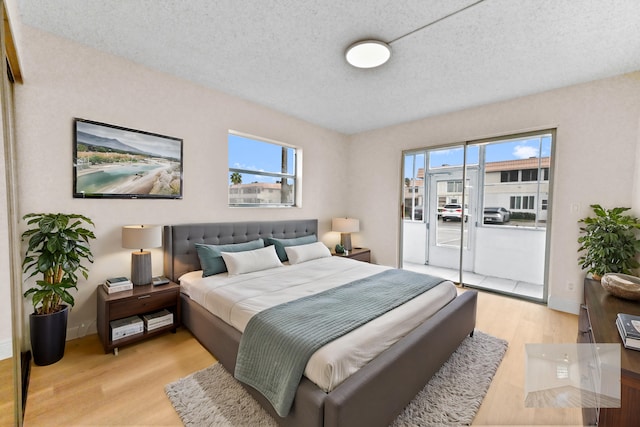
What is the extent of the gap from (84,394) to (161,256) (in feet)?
4.49

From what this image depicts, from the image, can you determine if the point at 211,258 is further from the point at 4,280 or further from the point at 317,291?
the point at 4,280

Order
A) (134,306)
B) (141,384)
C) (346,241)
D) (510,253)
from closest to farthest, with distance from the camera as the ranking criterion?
(141,384) → (134,306) → (510,253) → (346,241)

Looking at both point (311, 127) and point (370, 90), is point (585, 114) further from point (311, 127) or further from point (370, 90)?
point (311, 127)

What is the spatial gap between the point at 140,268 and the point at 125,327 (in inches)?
21.0

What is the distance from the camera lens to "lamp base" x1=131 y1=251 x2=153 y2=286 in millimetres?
2520

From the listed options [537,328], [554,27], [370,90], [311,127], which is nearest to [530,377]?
[537,328]

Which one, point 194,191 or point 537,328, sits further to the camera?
point 194,191

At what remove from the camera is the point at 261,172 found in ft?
12.8

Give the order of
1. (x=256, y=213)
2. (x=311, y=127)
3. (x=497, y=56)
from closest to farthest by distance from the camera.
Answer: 1. (x=497, y=56)
2. (x=256, y=213)
3. (x=311, y=127)

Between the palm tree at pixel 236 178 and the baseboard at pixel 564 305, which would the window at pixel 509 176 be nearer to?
the baseboard at pixel 564 305

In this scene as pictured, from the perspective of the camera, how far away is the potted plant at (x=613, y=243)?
2.55 m

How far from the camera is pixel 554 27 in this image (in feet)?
6.65

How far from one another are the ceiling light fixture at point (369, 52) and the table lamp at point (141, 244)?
2.44 m

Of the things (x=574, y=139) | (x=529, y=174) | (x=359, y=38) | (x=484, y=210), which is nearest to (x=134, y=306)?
(x=359, y=38)
